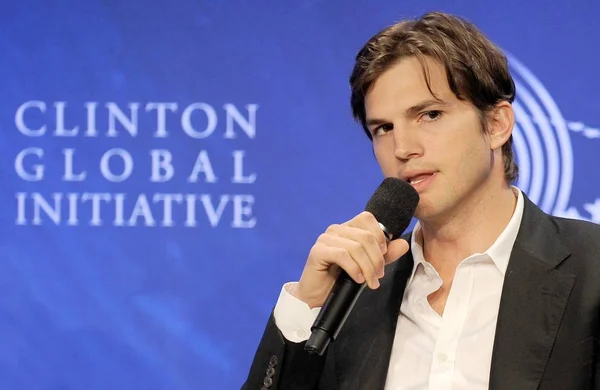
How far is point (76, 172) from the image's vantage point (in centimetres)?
279

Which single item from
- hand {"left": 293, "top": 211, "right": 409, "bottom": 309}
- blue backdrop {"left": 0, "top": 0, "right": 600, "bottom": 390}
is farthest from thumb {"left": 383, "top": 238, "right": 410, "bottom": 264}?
blue backdrop {"left": 0, "top": 0, "right": 600, "bottom": 390}

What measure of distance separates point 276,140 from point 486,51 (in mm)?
869

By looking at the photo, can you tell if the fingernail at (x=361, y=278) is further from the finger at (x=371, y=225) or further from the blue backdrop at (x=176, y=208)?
the blue backdrop at (x=176, y=208)

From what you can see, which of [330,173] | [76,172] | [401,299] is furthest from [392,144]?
[76,172]

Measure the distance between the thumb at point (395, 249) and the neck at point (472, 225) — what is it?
0.24m

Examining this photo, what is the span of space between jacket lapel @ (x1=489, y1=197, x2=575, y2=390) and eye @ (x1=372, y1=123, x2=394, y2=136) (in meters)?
0.36

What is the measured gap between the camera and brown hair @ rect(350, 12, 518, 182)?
202 cm

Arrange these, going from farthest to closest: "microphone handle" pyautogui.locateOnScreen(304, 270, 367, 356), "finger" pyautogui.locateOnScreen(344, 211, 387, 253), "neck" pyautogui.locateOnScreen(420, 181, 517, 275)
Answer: "neck" pyautogui.locateOnScreen(420, 181, 517, 275) → "finger" pyautogui.locateOnScreen(344, 211, 387, 253) → "microphone handle" pyautogui.locateOnScreen(304, 270, 367, 356)

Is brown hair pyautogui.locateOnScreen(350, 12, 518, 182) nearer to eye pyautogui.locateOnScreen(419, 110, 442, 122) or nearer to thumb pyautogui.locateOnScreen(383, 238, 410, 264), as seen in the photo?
eye pyautogui.locateOnScreen(419, 110, 442, 122)

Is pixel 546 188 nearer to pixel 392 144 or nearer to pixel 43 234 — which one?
pixel 392 144

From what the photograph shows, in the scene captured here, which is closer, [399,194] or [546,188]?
[399,194]

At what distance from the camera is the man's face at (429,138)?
1933 millimetres

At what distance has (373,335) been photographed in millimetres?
2014

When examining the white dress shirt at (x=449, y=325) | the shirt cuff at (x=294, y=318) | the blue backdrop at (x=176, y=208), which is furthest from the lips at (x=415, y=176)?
the blue backdrop at (x=176, y=208)
